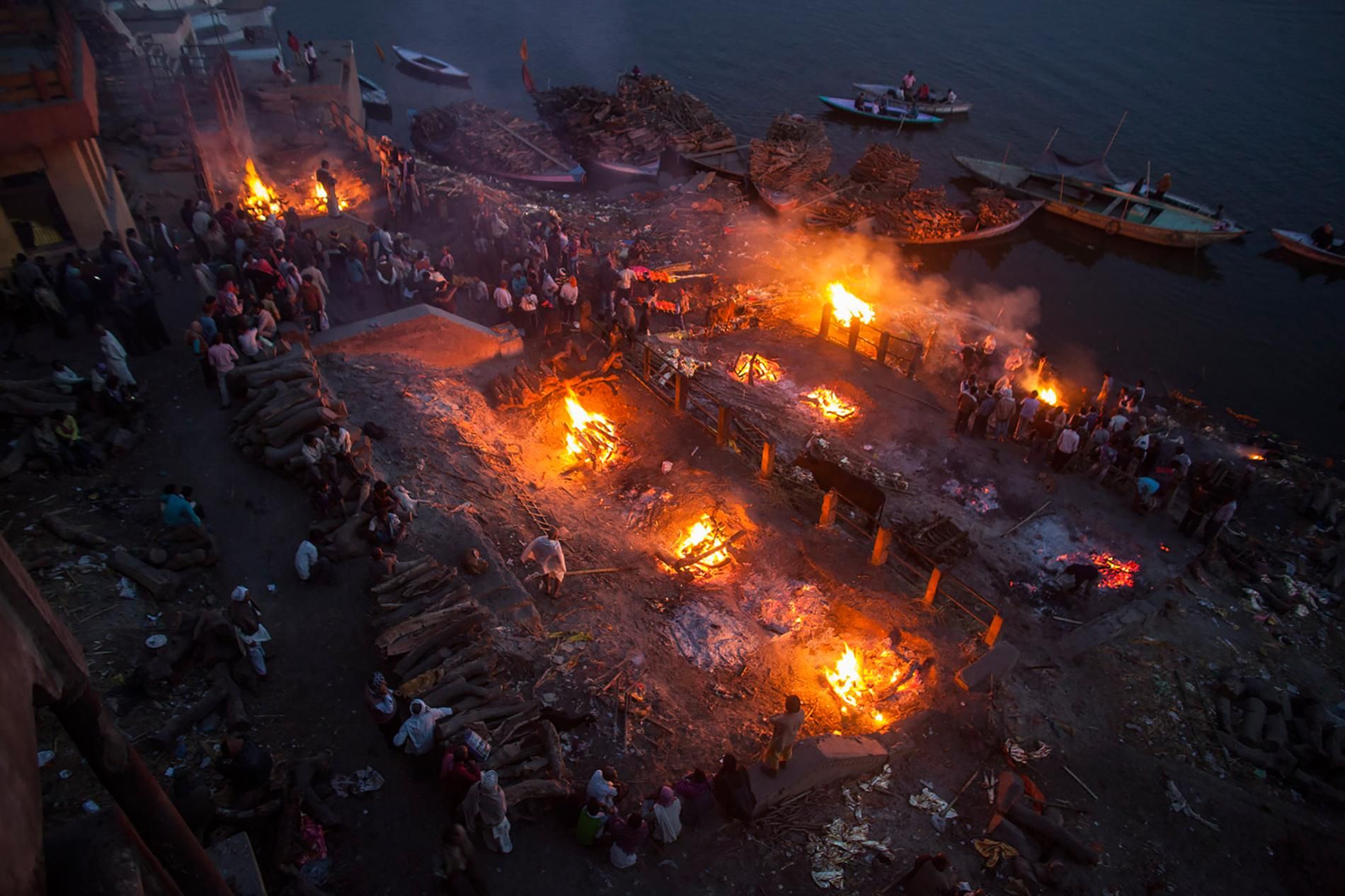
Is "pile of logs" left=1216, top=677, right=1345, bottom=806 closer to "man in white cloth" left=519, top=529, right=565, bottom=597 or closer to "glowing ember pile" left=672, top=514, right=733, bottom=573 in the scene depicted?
"glowing ember pile" left=672, top=514, right=733, bottom=573

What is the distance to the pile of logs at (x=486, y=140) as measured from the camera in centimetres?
3469

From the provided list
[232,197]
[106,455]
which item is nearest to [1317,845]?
[106,455]

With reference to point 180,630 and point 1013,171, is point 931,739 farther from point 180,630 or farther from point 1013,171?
point 1013,171

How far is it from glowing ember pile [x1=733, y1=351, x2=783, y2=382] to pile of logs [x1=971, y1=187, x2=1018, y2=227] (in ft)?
57.6

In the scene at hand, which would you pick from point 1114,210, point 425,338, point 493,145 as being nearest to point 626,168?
point 493,145

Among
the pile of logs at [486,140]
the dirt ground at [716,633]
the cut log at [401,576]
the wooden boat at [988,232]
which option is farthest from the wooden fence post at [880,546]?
the pile of logs at [486,140]

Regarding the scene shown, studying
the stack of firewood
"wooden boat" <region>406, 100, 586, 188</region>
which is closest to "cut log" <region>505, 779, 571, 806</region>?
"wooden boat" <region>406, 100, 586, 188</region>

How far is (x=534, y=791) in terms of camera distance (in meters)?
9.61

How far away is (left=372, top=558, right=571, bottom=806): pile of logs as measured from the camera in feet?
32.7

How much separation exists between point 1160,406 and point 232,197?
31.1 metres

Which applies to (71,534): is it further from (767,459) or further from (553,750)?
(767,459)

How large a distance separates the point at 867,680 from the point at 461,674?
23.3 feet

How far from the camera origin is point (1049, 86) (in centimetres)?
5422

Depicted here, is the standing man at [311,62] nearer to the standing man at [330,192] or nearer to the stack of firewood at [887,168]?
the standing man at [330,192]
